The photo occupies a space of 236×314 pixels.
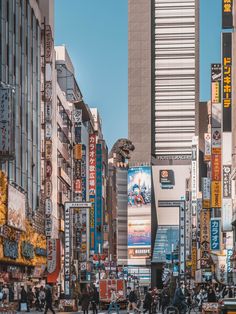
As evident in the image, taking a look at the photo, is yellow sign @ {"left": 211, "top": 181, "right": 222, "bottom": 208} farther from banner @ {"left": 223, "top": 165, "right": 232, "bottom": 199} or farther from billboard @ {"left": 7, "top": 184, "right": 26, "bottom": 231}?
billboard @ {"left": 7, "top": 184, "right": 26, "bottom": 231}

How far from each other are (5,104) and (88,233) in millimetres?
84478

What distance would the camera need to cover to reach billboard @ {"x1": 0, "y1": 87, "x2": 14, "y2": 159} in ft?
179

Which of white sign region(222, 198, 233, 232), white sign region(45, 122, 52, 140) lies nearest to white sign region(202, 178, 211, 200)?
white sign region(45, 122, 52, 140)

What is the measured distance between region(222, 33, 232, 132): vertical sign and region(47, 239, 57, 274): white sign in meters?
18.0

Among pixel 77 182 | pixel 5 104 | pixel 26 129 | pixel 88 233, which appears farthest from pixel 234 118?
pixel 88 233

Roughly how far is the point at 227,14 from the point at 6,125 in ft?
106

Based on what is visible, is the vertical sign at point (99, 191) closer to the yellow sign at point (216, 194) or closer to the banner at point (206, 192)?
the banner at point (206, 192)

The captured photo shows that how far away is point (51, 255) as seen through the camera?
293 feet

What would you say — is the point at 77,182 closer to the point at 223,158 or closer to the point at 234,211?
the point at 223,158

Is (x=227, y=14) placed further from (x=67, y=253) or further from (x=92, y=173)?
(x=92, y=173)

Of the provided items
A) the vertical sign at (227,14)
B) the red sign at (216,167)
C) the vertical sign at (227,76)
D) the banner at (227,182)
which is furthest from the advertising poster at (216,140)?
the vertical sign at (227,14)

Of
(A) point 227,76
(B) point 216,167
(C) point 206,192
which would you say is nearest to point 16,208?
(A) point 227,76

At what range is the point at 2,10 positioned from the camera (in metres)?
70.4

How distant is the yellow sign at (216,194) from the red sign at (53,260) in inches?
557
